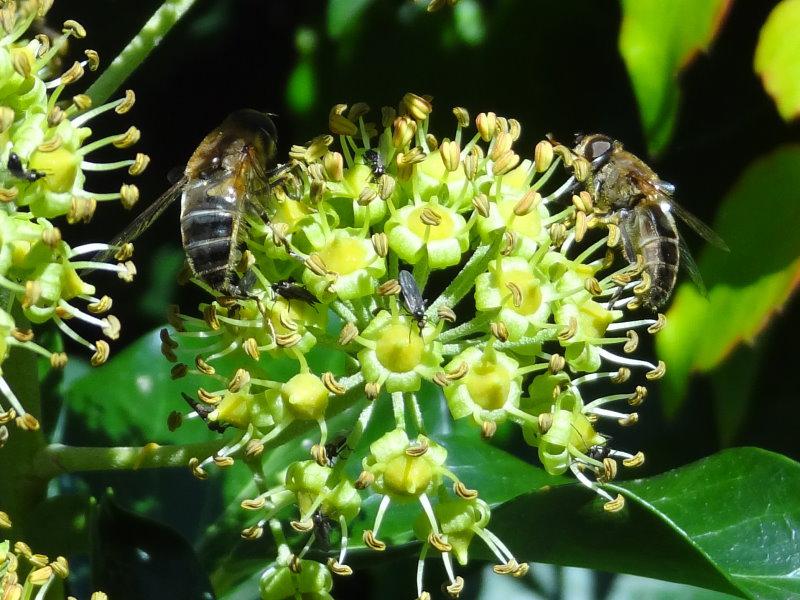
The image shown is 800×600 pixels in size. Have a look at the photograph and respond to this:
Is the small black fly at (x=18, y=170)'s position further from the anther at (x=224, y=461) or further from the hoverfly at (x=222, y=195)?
the anther at (x=224, y=461)

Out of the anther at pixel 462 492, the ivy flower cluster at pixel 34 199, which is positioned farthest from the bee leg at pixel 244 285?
the anther at pixel 462 492

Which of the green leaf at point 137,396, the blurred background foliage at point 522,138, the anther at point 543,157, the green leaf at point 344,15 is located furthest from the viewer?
the green leaf at point 137,396

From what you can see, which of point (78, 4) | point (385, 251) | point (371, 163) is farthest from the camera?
point (78, 4)

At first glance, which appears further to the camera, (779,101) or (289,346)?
(779,101)

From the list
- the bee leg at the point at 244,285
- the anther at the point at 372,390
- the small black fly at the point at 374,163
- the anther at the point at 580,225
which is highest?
the bee leg at the point at 244,285

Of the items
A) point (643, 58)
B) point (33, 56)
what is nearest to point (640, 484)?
point (643, 58)

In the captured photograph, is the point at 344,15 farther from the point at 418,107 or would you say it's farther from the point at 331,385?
the point at 331,385

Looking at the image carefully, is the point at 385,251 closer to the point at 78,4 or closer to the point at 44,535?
the point at 44,535

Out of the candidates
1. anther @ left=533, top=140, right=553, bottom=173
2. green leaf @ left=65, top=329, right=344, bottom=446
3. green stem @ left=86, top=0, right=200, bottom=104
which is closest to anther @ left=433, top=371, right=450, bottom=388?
anther @ left=533, top=140, right=553, bottom=173
